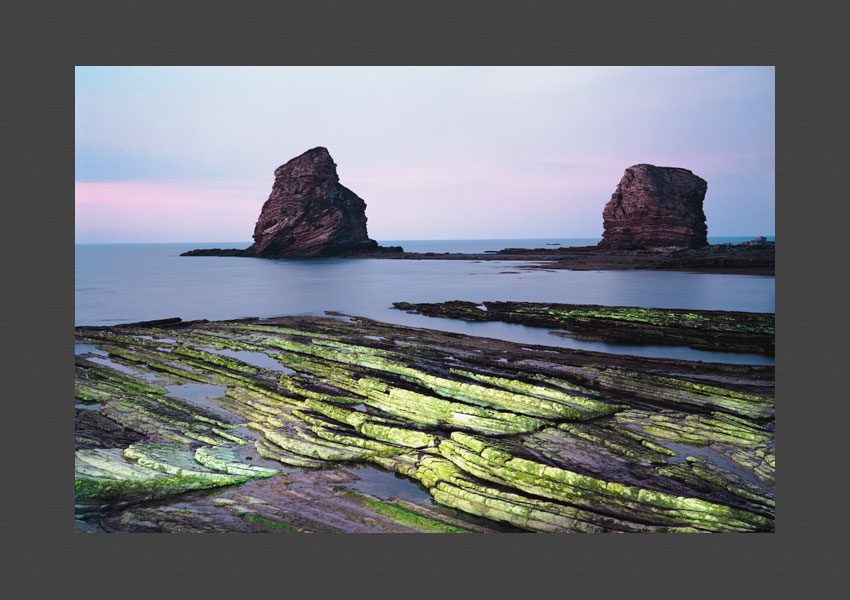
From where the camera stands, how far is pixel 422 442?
383 inches

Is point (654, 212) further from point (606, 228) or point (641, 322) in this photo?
point (641, 322)

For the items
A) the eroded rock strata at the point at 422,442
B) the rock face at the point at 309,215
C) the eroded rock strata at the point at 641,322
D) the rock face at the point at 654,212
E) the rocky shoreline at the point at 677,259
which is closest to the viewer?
the eroded rock strata at the point at 422,442

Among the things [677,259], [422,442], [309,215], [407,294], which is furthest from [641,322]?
[309,215]

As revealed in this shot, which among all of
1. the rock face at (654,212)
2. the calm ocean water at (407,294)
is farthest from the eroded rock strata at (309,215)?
the rock face at (654,212)

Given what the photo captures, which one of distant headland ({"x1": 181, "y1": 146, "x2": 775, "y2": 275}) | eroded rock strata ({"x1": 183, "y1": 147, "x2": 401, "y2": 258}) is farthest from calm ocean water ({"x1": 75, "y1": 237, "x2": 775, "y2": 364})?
eroded rock strata ({"x1": 183, "y1": 147, "x2": 401, "y2": 258})

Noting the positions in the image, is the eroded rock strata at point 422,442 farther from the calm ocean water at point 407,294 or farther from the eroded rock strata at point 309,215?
the eroded rock strata at point 309,215

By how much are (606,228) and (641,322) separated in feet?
75.6

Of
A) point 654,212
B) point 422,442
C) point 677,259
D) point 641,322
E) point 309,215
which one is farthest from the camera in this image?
point 309,215

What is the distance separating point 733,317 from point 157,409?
1368cm

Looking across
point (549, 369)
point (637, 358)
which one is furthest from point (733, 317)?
point (549, 369)

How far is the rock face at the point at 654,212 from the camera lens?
1479 inches

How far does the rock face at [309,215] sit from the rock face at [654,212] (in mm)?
21109

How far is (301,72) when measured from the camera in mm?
11422

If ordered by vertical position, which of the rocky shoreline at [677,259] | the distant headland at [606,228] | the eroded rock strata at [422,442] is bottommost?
the eroded rock strata at [422,442]
